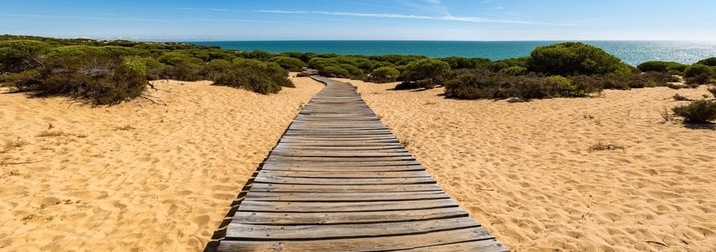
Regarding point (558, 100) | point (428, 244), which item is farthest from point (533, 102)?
point (428, 244)

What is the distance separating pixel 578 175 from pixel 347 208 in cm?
432

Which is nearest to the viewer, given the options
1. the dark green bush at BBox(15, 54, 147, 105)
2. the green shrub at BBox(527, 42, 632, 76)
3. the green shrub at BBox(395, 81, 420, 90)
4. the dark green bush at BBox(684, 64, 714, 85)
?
the dark green bush at BBox(15, 54, 147, 105)

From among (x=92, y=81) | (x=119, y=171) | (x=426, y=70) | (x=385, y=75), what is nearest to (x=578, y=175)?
(x=119, y=171)

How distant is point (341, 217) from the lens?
3729mm

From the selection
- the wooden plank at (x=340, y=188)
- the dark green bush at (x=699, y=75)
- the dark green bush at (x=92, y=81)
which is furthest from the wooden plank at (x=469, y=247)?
the dark green bush at (x=699, y=75)

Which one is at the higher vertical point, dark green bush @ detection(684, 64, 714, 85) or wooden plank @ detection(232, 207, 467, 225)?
dark green bush @ detection(684, 64, 714, 85)

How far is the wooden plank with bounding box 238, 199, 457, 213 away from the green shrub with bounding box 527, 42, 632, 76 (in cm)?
2197

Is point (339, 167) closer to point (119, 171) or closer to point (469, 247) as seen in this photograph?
point (469, 247)

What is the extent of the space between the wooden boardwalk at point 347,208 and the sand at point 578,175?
0.83m

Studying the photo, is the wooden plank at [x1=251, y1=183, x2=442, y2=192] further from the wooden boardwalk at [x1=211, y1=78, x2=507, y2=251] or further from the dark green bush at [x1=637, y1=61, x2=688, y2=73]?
the dark green bush at [x1=637, y1=61, x2=688, y2=73]

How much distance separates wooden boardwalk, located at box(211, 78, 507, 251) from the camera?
3.24 m

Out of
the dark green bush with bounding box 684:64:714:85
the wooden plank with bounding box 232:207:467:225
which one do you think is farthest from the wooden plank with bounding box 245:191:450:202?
the dark green bush with bounding box 684:64:714:85

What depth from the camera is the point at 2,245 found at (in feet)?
11.7

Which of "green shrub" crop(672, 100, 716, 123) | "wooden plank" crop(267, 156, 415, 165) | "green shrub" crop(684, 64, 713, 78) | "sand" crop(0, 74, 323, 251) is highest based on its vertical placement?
"green shrub" crop(684, 64, 713, 78)
